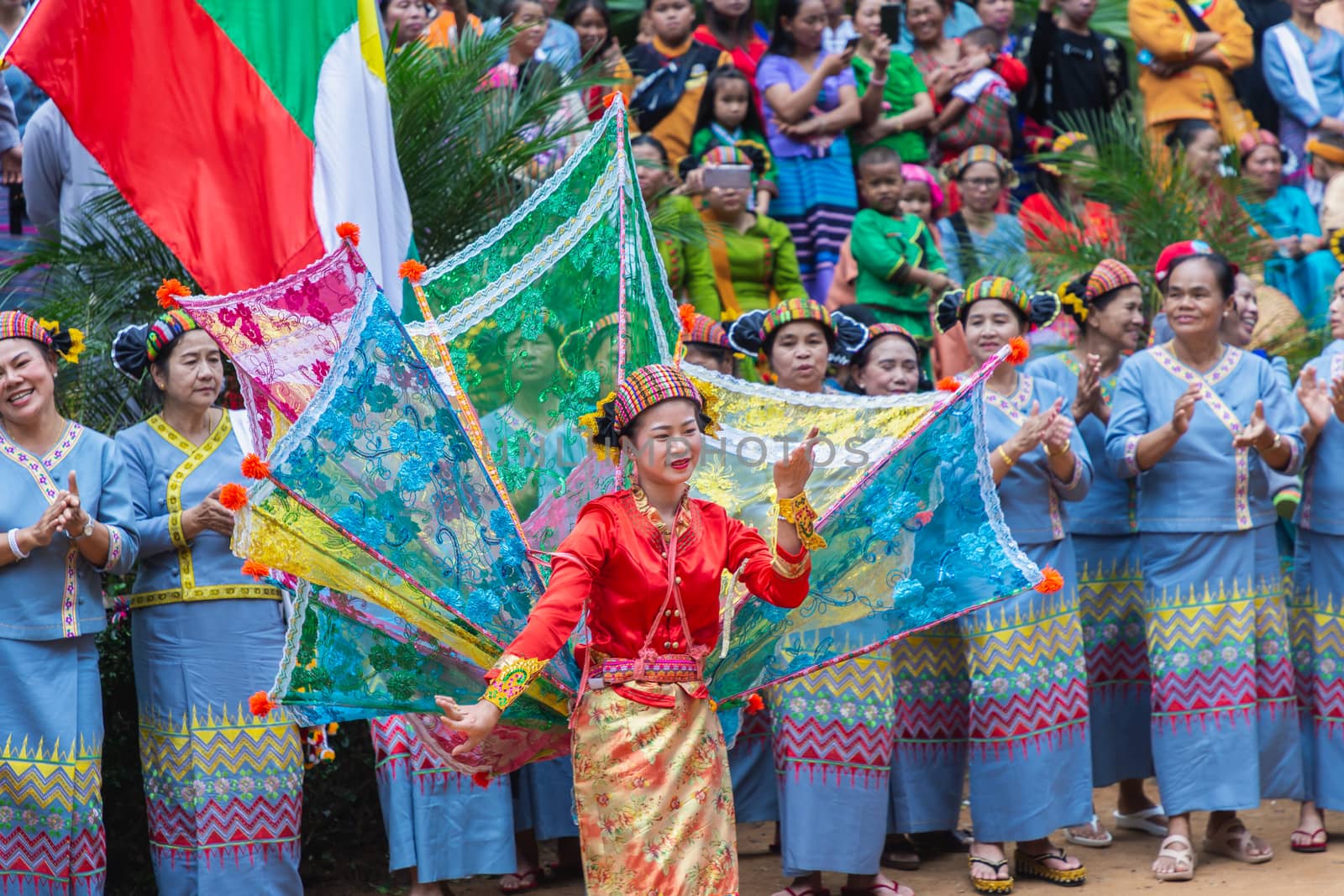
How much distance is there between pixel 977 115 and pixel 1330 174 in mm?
2298

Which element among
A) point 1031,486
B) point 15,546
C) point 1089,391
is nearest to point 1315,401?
point 1089,391

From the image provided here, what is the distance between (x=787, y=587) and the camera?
4.76 meters

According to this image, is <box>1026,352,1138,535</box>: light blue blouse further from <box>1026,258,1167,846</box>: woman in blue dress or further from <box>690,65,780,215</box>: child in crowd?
<box>690,65,780,215</box>: child in crowd

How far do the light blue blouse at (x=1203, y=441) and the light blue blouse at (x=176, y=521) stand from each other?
340 cm

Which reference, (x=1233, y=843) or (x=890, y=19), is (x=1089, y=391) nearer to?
(x=1233, y=843)

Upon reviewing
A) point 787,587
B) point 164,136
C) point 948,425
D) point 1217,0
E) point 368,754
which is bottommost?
point 368,754

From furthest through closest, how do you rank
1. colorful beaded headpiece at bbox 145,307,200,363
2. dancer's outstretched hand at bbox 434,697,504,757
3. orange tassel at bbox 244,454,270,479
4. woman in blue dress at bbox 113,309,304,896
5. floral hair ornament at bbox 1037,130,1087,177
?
floral hair ornament at bbox 1037,130,1087,177
colorful beaded headpiece at bbox 145,307,200,363
woman in blue dress at bbox 113,309,304,896
orange tassel at bbox 244,454,270,479
dancer's outstretched hand at bbox 434,697,504,757

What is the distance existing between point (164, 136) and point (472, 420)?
257 centimetres

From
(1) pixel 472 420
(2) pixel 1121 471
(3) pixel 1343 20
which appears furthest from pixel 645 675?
(3) pixel 1343 20

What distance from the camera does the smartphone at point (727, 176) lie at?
9.07 metres

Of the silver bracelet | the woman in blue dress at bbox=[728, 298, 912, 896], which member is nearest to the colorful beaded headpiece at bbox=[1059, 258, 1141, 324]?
the woman in blue dress at bbox=[728, 298, 912, 896]

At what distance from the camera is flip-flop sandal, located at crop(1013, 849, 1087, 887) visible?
669cm

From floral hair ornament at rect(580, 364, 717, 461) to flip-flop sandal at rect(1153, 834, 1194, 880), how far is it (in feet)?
9.67

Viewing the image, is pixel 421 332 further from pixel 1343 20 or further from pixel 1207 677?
pixel 1343 20
